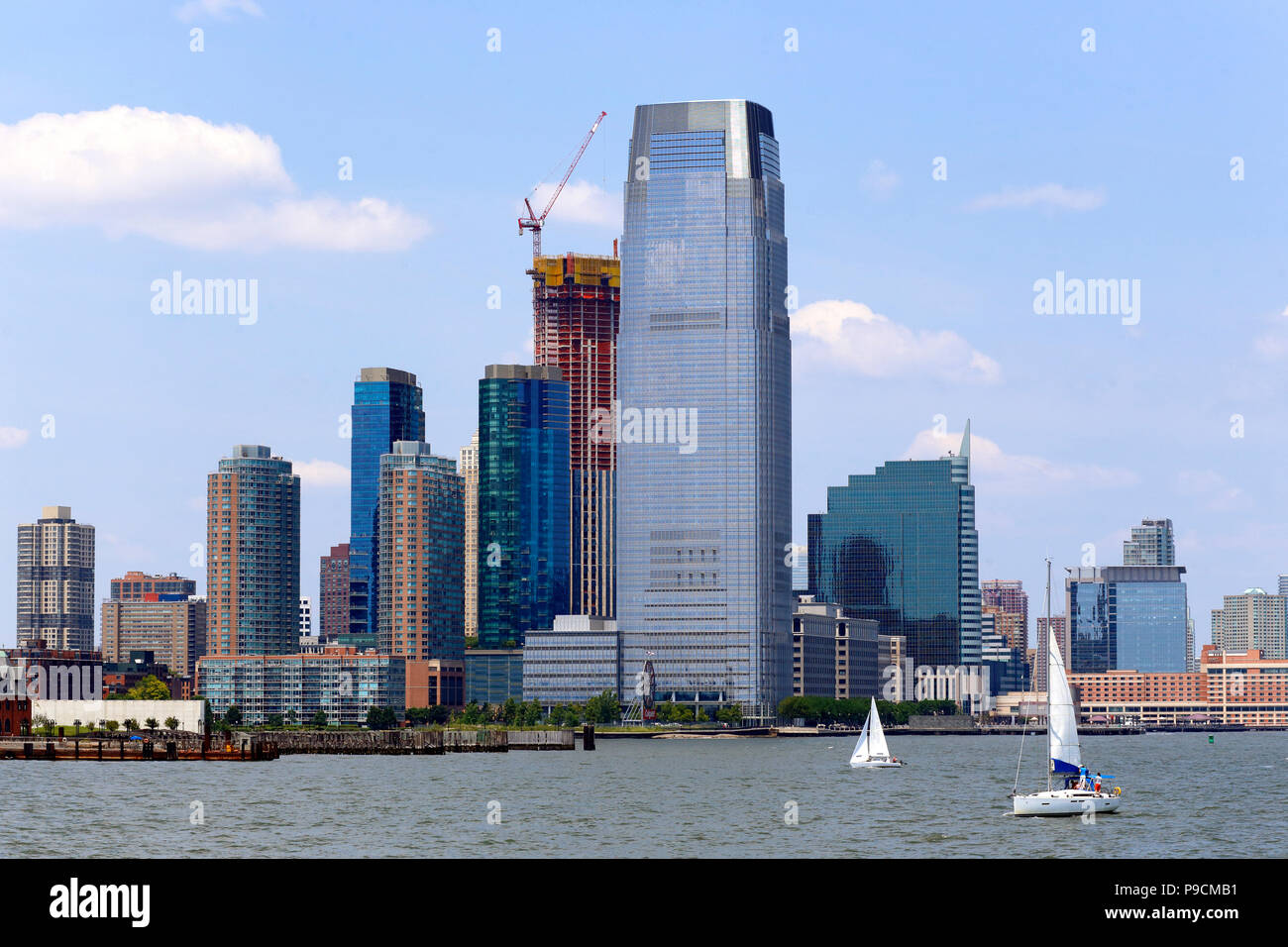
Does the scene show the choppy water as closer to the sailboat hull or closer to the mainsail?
the sailboat hull

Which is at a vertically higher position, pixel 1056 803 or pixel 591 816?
pixel 1056 803

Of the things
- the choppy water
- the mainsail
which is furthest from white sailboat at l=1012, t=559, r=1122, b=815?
the choppy water

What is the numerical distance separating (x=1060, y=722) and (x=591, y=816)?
28.3 meters

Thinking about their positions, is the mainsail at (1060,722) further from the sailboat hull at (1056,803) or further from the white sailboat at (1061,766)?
the sailboat hull at (1056,803)

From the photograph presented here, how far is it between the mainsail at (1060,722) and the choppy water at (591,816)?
4.10 meters

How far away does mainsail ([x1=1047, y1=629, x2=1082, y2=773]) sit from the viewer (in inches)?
3875

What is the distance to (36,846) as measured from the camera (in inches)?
3391

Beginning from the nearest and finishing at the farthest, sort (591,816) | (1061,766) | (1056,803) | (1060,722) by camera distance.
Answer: (1060,722) → (1056,803) → (1061,766) → (591,816)

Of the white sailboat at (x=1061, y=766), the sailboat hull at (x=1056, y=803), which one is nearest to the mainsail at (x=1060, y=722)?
the white sailboat at (x=1061, y=766)

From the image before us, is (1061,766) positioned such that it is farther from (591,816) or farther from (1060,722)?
(591,816)

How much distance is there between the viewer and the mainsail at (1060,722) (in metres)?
98.4

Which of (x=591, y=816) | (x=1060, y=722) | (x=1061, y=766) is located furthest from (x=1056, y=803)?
(x=591, y=816)

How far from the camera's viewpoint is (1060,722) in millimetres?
101125
